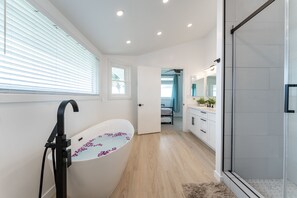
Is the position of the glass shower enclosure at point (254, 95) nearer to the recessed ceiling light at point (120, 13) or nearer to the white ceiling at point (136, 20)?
the white ceiling at point (136, 20)

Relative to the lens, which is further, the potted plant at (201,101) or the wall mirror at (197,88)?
the wall mirror at (197,88)

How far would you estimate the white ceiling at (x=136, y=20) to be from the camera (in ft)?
7.56

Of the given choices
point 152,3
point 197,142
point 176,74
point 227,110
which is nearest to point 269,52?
point 227,110

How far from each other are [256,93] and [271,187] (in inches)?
46.5

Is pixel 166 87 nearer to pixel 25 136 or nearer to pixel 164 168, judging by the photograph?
pixel 164 168

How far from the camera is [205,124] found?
355 cm

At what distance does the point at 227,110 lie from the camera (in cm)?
221

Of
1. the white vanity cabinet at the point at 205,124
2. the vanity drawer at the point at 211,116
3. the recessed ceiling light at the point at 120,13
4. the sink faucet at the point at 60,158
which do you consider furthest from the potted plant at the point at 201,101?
the sink faucet at the point at 60,158

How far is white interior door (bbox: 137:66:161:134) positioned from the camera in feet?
15.6

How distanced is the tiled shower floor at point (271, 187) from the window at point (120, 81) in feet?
11.8

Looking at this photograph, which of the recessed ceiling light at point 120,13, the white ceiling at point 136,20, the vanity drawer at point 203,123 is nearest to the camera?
the white ceiling at point 136,20

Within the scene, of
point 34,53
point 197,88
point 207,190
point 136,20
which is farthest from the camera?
point 197,88

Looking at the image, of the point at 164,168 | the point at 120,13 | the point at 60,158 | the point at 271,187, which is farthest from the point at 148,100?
the point at 60,158

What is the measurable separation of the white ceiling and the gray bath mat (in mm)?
2608
